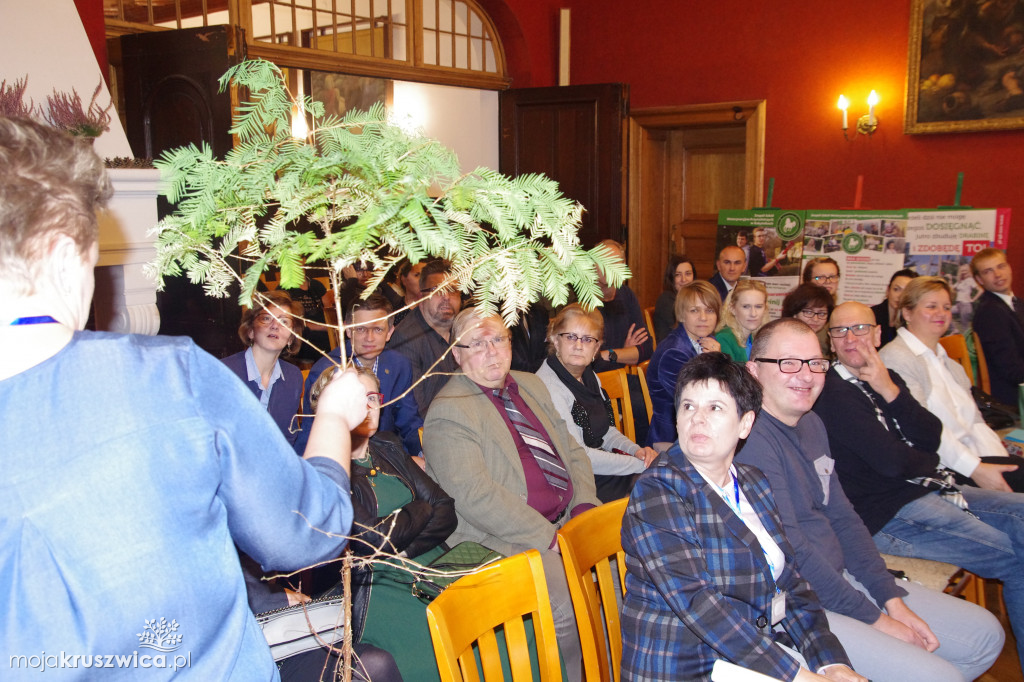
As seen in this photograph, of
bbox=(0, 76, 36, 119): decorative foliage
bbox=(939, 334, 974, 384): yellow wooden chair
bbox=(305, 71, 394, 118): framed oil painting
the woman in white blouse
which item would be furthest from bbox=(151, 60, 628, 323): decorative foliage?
bbox=(305, 71, 394, 118): framed oil painting

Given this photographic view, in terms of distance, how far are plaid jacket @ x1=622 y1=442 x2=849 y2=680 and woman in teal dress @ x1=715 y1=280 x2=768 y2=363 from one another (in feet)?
7.65

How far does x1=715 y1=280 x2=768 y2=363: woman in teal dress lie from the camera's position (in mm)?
4172

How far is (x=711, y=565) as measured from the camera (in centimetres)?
188

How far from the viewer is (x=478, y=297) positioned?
53.8 inches

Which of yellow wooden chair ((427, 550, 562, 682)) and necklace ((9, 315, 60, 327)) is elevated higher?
necklace ((9, 315, 60, 327))

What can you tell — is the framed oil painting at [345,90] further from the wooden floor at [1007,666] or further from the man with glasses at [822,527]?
the wooden floor at [1007,666]

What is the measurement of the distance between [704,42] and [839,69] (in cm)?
128

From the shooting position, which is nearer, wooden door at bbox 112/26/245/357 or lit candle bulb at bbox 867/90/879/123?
wooden door at bbox 112/26/245/357

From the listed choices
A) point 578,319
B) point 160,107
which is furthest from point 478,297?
point 160,107

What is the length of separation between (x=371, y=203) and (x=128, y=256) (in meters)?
3.24

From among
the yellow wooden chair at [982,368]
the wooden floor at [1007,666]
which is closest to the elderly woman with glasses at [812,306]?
the yellow wooden chair at [982,368]

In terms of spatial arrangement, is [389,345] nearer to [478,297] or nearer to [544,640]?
[544,640]

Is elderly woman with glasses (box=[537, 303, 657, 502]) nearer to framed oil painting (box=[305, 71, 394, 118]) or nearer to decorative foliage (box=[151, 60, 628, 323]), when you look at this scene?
decorative foliage (box=[151, 60, 628, 323])

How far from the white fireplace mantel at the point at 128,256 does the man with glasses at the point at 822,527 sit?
2971 mm
